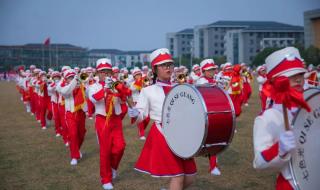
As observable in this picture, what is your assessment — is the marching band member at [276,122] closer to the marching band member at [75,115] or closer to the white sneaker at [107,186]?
the white sneaker at [107,186]

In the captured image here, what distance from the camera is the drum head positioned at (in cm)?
398

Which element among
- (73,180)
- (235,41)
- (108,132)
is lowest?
(73,180)

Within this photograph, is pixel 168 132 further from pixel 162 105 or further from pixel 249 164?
pixel 249 164

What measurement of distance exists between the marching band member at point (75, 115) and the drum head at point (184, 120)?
433cm

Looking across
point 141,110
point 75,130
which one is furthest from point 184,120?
point 75,130

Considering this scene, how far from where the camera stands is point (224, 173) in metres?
7.20

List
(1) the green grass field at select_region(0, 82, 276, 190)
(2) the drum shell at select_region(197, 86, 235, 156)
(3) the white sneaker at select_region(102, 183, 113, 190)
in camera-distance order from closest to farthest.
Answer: (2) the drum shell at select_region(197, 86, 235, 156)
(3) the white sneaker at select_region(102, 183, 113, 190)
(1) the green grass field at select_region(0, 82, 276, 190)

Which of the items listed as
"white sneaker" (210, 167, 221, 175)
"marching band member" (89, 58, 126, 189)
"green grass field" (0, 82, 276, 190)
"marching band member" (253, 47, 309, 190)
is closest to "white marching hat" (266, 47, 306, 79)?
"marching band member" (253, 47, 309, 190)

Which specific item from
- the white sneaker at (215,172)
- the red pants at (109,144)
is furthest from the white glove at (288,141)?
the white sneaker at (215,172)

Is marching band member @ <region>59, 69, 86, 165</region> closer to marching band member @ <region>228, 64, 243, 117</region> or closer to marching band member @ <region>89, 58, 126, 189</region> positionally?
marching band member @ <region>89, 58, 126, 189</region>

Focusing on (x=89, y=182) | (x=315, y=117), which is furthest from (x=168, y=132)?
(x=89, y=182)

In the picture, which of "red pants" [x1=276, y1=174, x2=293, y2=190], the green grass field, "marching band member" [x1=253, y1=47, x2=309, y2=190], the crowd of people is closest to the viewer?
"marching band member" [x1=253, y1=47, x2=309, y2=190]

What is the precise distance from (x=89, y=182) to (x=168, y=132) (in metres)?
3.10

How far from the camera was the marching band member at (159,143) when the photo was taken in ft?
14.5
